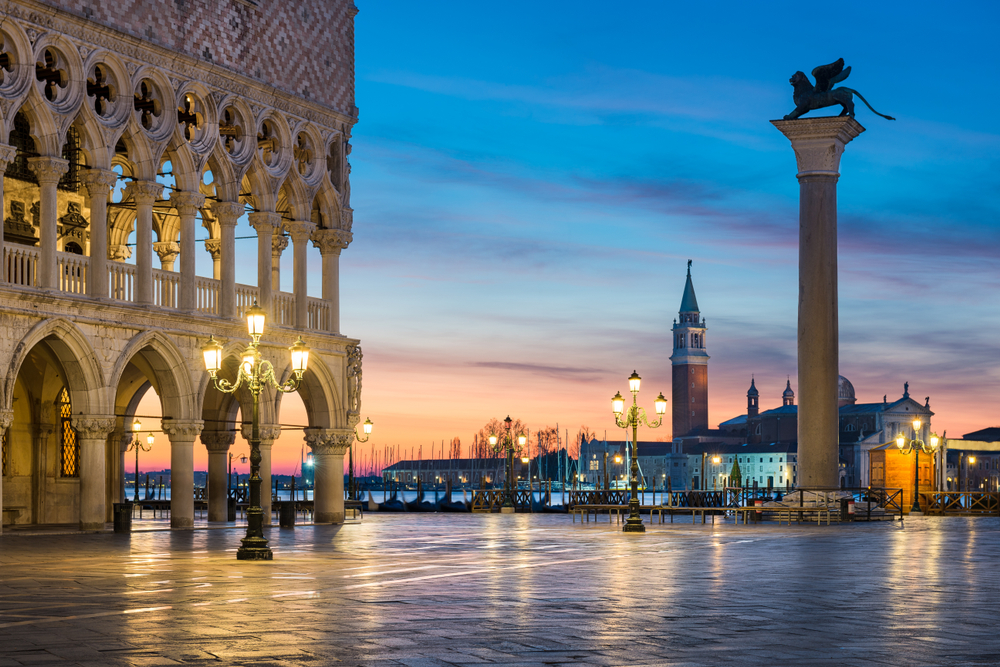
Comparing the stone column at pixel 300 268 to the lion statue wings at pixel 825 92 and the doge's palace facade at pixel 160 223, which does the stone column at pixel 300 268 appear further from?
the lion statue wings at pixel 825 92

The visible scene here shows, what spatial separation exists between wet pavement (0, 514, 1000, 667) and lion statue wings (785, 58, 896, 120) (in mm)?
14062

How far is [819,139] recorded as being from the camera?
36188mm

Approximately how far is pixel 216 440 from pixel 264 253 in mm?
5777

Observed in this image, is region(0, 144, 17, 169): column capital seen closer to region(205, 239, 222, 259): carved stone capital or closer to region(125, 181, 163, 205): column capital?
region(125, 181, 163, 205): column capital

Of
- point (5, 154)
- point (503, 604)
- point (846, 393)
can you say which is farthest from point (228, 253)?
point (846, 393)

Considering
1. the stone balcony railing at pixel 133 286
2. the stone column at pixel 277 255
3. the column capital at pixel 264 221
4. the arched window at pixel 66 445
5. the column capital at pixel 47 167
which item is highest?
the column capital at pixel 47 167

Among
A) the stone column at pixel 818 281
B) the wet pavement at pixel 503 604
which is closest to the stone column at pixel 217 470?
the wet pavement at pixel 503 604

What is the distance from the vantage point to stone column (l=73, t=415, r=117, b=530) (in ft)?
102

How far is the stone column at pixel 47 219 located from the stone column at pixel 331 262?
9879 mm

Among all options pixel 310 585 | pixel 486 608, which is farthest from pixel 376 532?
pixel 486 608

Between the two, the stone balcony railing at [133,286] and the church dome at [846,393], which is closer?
the stone balcony railing at [133,286]

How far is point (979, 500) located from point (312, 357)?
87.3ft

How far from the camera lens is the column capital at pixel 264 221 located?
36.2 meters

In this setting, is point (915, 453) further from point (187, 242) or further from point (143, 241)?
point (143, 241)
